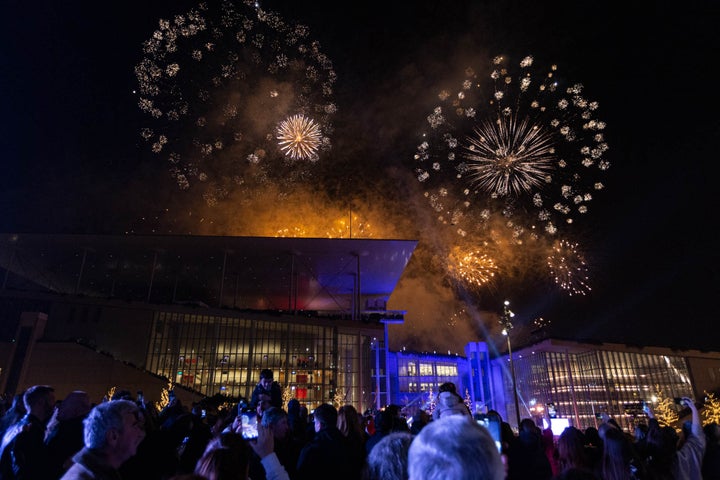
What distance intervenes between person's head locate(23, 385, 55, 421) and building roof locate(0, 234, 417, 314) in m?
32.9

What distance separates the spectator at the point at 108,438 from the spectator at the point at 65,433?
177cm

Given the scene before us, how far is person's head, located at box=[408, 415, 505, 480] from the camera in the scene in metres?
1.50

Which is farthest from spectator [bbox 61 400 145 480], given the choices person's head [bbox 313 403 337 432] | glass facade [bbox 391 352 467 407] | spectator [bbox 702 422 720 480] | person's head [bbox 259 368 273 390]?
glass facade [bbox 391 352 467 407]

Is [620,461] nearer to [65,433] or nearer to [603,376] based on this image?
[65,433]

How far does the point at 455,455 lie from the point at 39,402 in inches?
200

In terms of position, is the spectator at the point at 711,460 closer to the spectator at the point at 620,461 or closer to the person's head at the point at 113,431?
the spectator at the point at 620,461

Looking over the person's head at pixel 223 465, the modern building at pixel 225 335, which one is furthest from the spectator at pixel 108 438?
the modern building at pixel 225 335

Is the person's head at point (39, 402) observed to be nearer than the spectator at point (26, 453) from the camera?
No

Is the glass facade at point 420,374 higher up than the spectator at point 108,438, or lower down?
higher up

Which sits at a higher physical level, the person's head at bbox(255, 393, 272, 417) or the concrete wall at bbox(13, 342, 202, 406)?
the concrete wall at bbox(13, 342, 202, 406)

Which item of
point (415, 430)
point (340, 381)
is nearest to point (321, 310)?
point (340, 381)

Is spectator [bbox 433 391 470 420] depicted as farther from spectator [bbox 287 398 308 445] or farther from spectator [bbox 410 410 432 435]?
spectator [bbox 287 398 308 445]

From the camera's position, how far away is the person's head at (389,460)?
2.42 metres

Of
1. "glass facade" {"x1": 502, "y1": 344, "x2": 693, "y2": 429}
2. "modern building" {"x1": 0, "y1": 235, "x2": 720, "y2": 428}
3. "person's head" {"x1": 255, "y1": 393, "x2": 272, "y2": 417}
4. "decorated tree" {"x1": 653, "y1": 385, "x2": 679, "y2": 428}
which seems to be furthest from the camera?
"glass facade" {"x1": 502, "y1": 344, "x2": 693, "y2": 429}
